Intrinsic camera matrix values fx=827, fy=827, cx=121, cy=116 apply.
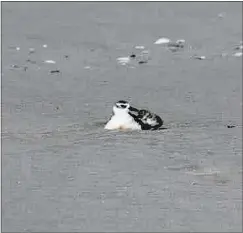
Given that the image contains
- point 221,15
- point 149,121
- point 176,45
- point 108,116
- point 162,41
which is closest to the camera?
point 149,121

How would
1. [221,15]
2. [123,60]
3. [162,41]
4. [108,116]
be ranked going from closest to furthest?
1. [108,116]
2. [123,60]
3. [162,41]
4. [221,15]

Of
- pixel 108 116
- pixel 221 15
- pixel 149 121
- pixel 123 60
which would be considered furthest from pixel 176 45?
pixel 149 121

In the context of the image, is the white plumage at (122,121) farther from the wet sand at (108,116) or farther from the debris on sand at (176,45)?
the debris on sand at (176,45)

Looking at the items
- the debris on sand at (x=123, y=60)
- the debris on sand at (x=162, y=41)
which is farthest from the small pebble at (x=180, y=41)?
the debris on sand at (x=123, y=60)

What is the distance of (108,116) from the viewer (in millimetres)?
7809

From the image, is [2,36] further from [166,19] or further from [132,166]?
[132,166]

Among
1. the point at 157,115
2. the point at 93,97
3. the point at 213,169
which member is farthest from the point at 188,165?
the point at 93,97

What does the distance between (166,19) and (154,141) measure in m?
7.23

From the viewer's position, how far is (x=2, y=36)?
1243 centimetres

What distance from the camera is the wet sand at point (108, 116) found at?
15.4 ft

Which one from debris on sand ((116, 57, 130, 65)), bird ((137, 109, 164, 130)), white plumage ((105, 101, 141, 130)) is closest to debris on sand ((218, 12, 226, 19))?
debris on sand ((116, 57, 130, 65))

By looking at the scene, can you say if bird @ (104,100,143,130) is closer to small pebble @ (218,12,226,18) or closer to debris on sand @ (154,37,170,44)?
debris on sand @ (154,37,170,44)

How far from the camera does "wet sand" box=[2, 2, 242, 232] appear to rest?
15.4ft

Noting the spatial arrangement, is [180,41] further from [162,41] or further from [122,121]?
[122,121]
